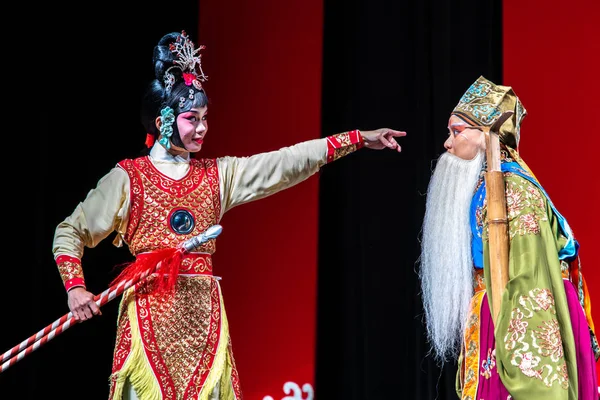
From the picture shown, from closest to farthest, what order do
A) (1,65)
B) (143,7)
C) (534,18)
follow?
1. (1,65)
2. (534,18)
3. (143,7)

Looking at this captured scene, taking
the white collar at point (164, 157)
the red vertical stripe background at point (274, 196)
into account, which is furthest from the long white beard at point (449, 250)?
the red vertical stripe background at point (274, 196)

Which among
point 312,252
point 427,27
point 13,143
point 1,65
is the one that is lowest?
point 312,252

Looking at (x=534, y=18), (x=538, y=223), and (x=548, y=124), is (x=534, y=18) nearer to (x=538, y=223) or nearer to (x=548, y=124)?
(x=548, y=124)

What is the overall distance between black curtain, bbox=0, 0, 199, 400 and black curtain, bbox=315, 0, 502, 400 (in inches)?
37.4

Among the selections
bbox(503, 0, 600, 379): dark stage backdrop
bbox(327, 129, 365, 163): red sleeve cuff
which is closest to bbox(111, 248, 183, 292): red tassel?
bbox(327, 129, 365, 163): red sleeve cuff

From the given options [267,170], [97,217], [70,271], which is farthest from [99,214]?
[267,170]

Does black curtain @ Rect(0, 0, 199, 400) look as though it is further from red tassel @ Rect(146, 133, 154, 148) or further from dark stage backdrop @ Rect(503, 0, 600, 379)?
dark stage backdrop @ Rect(503, 0, 600, 379)

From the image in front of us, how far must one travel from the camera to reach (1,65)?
370 cm

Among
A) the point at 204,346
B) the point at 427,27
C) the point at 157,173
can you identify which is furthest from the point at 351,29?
the point at 204,346

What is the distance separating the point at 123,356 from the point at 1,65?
5.00 feet

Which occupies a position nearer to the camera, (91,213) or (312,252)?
(91,213)

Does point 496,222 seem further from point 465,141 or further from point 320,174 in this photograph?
point 320,174

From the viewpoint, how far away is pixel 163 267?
9.40 ft

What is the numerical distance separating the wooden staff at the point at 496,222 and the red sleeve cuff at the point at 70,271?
4.30 ft
